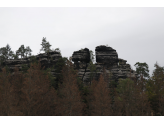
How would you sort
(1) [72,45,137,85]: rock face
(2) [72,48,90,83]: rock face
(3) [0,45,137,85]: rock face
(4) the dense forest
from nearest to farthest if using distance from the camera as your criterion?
1. (4) the dense forest
2. (3) [0,45,137,85]: rock face
3. (1) [72,45,137,85]: rock face
4. (2) [72,48,90,83]: rock face

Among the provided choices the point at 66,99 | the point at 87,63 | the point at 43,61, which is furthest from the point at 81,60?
the point at 66,99

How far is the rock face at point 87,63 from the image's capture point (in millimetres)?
51562

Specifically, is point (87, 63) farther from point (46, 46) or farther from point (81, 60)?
point (46, 46)

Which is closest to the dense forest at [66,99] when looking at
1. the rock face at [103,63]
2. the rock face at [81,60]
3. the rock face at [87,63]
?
the rock face at [87,63]

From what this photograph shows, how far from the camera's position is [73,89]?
2342 centimetres

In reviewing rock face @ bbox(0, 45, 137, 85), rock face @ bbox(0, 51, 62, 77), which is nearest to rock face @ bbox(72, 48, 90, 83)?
rock face @ bbox(0, 45, 137, 85)

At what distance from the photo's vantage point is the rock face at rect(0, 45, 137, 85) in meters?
51.6

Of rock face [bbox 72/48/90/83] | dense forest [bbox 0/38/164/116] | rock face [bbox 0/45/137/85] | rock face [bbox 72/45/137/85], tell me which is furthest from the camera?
rock face [bbox 72/48/90/83]

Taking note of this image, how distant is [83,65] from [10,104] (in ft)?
131

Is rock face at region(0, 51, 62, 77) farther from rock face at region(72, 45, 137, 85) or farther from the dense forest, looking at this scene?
the dense forest
